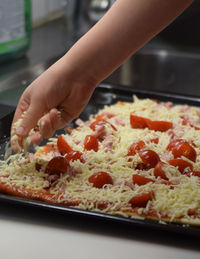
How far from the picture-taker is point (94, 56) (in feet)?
3.76

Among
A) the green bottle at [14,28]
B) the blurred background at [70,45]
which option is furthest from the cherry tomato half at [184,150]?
the green bottle at [14,28]

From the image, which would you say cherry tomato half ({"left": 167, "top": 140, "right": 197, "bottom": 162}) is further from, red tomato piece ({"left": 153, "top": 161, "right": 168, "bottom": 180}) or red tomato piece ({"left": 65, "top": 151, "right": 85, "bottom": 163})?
red tomato piece ({"left": 65, "top": 151, "right": 85, "bottom": 163})

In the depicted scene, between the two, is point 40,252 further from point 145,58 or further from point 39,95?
point 145,58

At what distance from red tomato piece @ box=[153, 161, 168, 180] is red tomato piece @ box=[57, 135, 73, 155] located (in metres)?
0.30

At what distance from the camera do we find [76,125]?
171 cm

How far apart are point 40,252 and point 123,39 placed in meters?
0.51

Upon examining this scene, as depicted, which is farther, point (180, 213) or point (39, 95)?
point (39, 95)

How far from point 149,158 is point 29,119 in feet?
1.11

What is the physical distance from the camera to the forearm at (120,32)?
1.10m

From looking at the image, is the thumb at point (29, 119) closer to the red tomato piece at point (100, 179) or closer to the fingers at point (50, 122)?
the fingers at point (50, 122)

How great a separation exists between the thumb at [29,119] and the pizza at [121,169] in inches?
4.2

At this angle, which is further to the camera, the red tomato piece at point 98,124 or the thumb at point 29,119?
the red tomato piece at point 98,124

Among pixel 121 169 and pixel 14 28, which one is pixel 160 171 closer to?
pixel 121 169

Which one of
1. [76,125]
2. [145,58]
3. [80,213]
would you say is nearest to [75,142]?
[76,125]
